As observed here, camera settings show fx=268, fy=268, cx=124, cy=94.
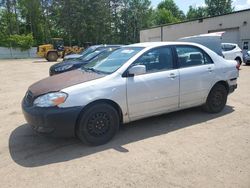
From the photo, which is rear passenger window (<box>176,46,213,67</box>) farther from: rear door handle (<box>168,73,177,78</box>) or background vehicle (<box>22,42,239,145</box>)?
rear door handle (<box>168,73,177,78</box>)

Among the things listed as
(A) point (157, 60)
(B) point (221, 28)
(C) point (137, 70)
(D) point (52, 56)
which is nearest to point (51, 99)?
(C) point (137, 70)

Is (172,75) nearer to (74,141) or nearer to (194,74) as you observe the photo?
(194,74)

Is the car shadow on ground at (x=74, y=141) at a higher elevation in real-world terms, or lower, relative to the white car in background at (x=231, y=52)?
lower

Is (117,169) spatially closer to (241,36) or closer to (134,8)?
(241,36)

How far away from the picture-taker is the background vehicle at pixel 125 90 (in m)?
4.04

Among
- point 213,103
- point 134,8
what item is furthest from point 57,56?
point 134,8

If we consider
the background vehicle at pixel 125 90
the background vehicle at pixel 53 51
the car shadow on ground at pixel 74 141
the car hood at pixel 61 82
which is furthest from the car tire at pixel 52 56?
the car hood at pixel 61 82

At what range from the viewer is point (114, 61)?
4.95 m

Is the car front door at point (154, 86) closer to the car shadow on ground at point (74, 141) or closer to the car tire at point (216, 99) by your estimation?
the car shadow on ground at point (74, 141)

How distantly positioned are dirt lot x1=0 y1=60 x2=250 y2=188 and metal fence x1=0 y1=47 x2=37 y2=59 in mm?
39590

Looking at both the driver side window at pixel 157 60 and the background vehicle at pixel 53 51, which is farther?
the background vehicle at pixel 53 51

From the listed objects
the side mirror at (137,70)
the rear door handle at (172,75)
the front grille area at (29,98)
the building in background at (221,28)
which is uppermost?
the building in background at (221,28)

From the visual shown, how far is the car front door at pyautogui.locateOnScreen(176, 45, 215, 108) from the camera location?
5203mm

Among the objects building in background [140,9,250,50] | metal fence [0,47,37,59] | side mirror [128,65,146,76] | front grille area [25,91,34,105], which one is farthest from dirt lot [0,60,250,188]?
metal fence [0,47,37,59]
